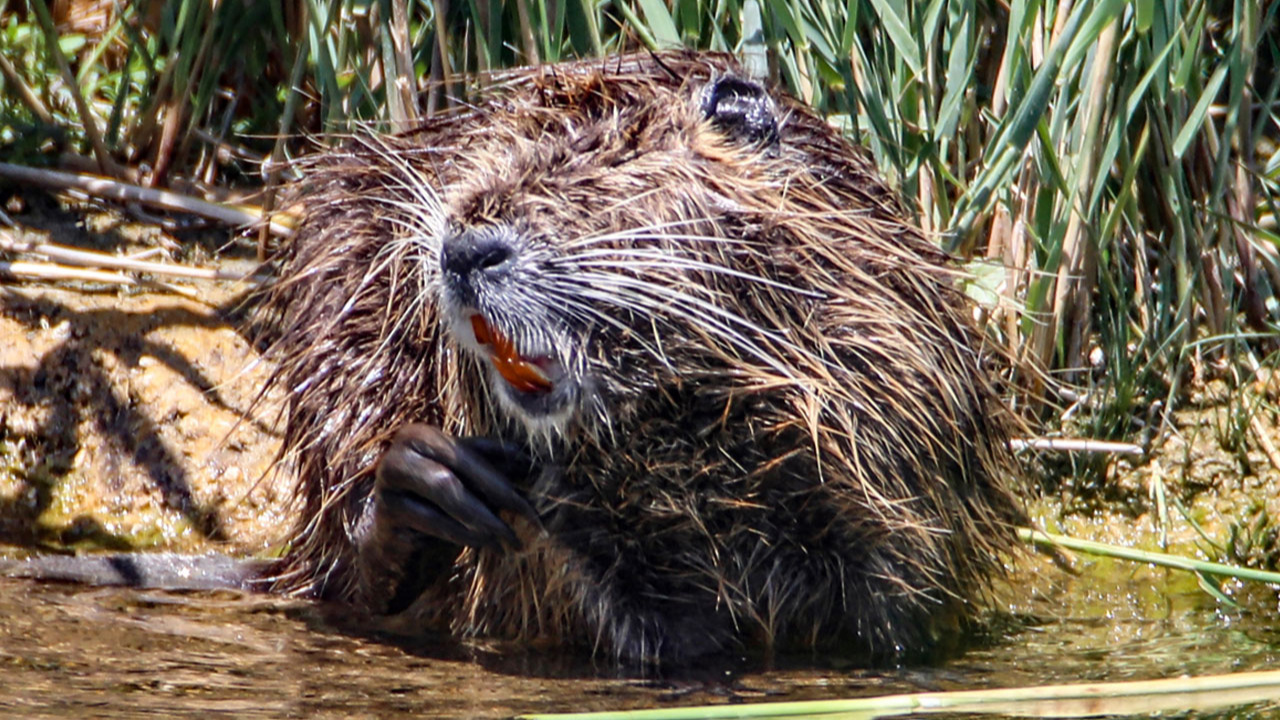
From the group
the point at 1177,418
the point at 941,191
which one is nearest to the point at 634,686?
the point at 941,191

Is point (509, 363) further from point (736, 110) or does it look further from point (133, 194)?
point (133, 194)

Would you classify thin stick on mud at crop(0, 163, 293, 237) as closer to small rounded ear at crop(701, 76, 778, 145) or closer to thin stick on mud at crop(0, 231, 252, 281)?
thin stick on mud at crop(0, 231, 252, 281)

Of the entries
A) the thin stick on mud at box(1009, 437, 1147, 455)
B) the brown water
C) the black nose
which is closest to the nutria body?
the black nose

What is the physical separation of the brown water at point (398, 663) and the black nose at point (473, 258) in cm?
49

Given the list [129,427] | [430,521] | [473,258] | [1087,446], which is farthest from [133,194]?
[1087,446]

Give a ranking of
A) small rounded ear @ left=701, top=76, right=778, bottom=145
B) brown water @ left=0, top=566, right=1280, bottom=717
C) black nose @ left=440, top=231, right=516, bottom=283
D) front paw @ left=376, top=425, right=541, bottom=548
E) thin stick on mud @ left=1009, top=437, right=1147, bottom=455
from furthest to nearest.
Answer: thin stick on mud @ left=1009, top=437, right=1147, bottom=455
small rounded ear @ left=701, top=76, right=778, bottom=145
front paw @ left=376, top=425, right=541, bottom=548
black nose @ left=440, top=231, right=516, bottom=283
brown water @ left=0, top=566, right=1280, bottom=717

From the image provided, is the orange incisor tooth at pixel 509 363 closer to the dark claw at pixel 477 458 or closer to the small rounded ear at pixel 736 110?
the dark claw at pixel 477 458

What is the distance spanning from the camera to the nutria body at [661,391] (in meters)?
2.03

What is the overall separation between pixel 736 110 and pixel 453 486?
628 millimetres

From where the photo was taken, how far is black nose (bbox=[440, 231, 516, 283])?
194 cm

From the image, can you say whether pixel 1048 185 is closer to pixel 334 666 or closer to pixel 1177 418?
pixel 1177 418

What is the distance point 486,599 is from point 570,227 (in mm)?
563

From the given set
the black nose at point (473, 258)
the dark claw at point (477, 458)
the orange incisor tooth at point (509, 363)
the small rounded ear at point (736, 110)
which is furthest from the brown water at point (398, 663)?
the small rounded ear at point (736, 110)

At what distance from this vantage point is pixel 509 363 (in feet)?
6.70
